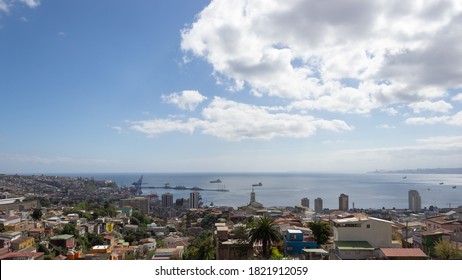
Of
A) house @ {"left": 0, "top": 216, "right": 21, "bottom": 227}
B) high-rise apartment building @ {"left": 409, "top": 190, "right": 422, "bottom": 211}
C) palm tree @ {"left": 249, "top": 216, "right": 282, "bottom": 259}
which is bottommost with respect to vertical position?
high-rise apartment building @ {"left": 409, "top": 190, "right": 422, "bottom": 211}

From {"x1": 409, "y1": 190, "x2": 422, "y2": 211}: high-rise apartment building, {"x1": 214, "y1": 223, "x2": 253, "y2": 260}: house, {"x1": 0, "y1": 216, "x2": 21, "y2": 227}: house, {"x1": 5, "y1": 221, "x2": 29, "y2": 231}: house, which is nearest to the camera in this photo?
{"x1": 214, "y1": 223, "x2": 253, "y2": 260}: house

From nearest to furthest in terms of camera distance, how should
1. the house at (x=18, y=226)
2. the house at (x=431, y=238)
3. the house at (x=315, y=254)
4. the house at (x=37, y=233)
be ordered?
the house at (x=315, y=254), the house at (x=431, y=238), the house at (x=37, y=233), the house at (x=18, y=226)

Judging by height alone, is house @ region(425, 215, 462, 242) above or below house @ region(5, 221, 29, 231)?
above

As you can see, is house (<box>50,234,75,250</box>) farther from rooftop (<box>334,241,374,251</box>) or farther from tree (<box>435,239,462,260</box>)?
tree (<box>435,239,462,260</box>)

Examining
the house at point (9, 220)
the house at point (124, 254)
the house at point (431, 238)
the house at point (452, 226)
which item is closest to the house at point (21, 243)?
the house at point (124, 254)

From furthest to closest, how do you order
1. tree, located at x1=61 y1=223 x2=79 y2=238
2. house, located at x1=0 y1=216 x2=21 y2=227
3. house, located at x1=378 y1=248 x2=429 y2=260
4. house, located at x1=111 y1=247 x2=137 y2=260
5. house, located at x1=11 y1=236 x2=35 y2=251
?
house, located at x1=0 y1=216 x2=21 y2=227
tree, located at x1=61 y1=223 x2=79 y2=238
house, located at x1=11 y1=236 x2=35 y2=251
house, located at x1=111 y1=247 x2=137 y2=260
house, located at x1=378 y1=248 x2=429 y2=260

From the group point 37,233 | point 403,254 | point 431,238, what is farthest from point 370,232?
point 37,233

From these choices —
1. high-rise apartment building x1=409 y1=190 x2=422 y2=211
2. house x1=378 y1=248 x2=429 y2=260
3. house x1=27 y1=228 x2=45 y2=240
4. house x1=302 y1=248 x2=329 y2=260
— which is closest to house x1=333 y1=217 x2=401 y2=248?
house x1=302 y1=248 x2=329 y2=260

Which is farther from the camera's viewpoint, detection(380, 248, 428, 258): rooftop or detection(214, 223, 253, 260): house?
detection(214, 223, 253, 260): house

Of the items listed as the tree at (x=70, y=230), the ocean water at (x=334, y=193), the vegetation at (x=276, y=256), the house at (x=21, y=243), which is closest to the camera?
the vegetation at (x=276, y=256)

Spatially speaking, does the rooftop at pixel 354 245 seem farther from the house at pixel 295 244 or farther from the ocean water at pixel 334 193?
the ocean water at pixel 334 193

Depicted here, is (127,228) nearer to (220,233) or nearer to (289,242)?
(220,233)
